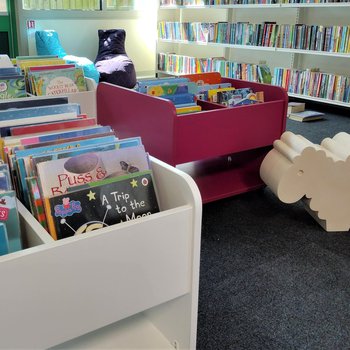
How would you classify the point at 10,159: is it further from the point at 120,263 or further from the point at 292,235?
the point at 292,235

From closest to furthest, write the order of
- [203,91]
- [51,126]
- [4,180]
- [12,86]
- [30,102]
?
[4,180] → [51,126] → [30,102] → [12,86] → [203,91]

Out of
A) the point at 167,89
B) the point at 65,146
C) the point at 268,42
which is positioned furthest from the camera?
the point at 268,42

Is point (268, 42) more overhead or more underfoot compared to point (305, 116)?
more overhead

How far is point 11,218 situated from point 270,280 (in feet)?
3.75

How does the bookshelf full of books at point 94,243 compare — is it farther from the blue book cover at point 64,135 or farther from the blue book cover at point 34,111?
the blue book cover at point 34,111

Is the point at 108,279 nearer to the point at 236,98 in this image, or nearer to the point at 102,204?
the point at 102,204

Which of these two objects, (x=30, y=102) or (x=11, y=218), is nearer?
(x=11, y=218)

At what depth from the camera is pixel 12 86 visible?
6.25 feet

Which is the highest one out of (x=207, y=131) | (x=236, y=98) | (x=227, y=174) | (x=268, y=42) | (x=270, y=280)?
(x=268, y=42)

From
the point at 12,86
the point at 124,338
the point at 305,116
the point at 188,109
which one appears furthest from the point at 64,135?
the point at 305,116

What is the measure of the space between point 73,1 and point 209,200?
3907 mm

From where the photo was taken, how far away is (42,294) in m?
0.84

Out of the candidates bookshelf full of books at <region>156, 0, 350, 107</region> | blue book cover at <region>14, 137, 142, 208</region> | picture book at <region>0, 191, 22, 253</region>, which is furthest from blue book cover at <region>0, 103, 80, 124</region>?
bookshelf full of books at <region>156, 0, 350, 107</region>

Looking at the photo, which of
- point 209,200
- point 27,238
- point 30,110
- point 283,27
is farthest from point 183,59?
point 27,238
